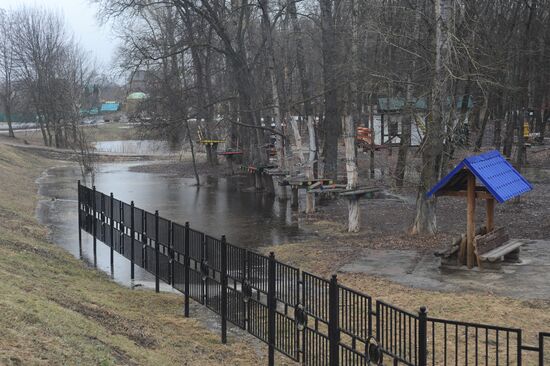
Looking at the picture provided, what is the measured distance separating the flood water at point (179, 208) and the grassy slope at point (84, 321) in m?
1.68

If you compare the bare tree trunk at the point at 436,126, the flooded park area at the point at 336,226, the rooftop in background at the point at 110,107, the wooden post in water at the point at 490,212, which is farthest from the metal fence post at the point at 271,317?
the rooftop in background at the point at 110,107

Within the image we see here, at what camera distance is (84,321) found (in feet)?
26.6

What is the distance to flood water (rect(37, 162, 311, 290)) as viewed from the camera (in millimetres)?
18109

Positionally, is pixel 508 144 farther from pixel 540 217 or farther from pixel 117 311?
pixel 117 311

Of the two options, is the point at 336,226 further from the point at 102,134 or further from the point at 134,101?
the point at 102,134

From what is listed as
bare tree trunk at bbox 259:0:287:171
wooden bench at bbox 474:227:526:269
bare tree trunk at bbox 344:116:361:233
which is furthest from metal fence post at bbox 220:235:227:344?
bare tree trunk at bbox 259:0:287:171

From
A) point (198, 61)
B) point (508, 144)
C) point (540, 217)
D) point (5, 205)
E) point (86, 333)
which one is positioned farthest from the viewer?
point (198, 61)

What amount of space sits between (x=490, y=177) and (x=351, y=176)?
7.24m

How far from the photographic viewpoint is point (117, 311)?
9930 millimetres

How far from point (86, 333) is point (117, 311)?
247 centimetres

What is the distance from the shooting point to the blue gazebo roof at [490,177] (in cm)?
1184

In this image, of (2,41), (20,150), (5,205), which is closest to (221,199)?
(5,205)

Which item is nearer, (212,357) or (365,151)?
(212,357)

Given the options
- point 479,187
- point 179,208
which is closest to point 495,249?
point 479,187
